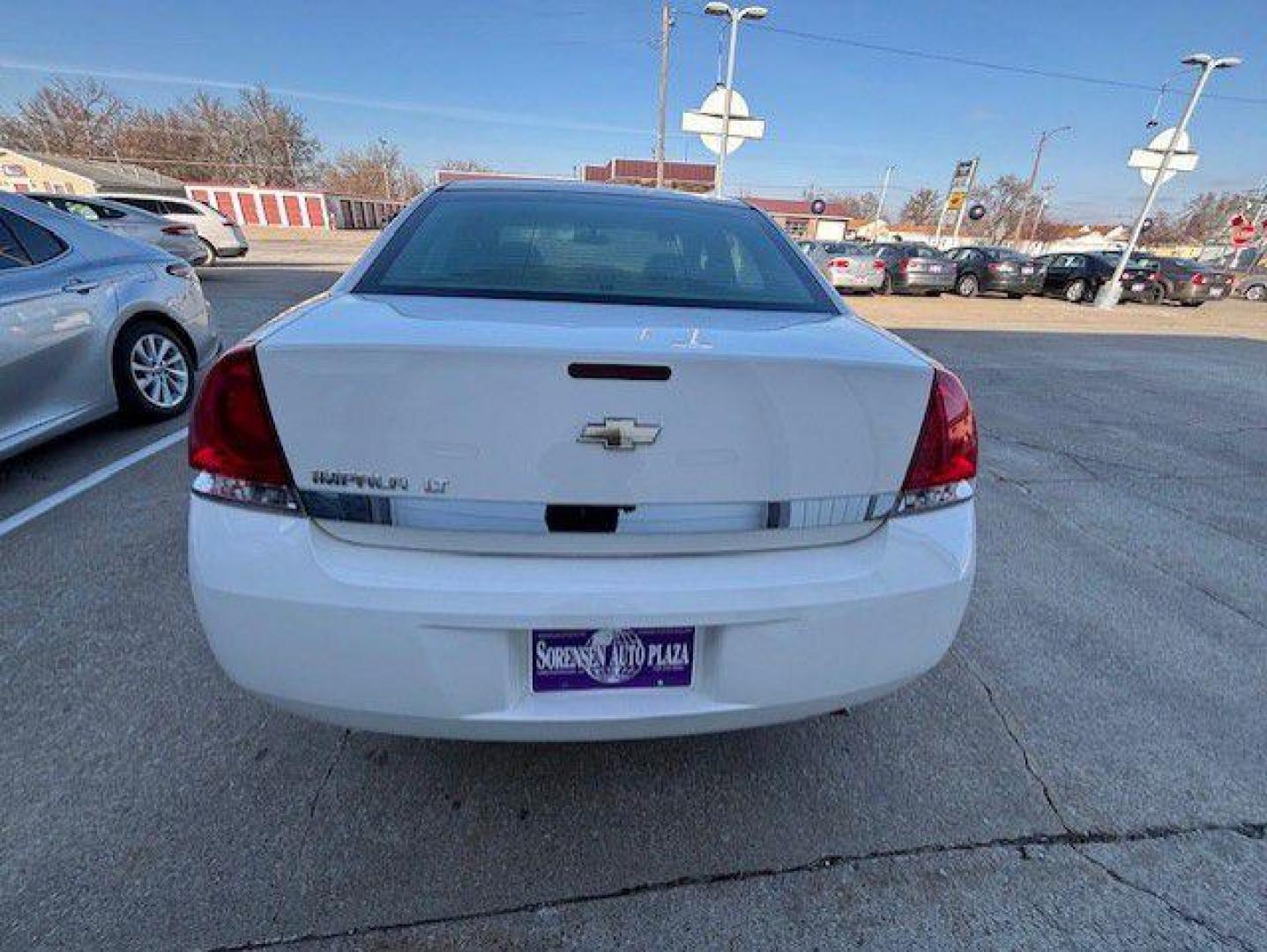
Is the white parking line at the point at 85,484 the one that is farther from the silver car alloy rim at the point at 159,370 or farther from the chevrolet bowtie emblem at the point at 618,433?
the chevrolet bowtie emblem at the point at 618,433

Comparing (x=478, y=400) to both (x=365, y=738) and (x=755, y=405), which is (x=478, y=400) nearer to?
(x=755, y=405)

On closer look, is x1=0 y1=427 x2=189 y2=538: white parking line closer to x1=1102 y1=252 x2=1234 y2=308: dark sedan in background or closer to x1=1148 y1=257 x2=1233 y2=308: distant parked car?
x1=1102 y1=252 x2=1234 y2=308: dark sedan in background

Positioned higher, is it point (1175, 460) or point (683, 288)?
point (683, 288)

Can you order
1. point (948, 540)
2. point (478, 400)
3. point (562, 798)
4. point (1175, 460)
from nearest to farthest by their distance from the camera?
point (478, 400), point (948, 540), point (562, 798), point (1175, 460)

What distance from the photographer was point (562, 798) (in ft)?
5.86

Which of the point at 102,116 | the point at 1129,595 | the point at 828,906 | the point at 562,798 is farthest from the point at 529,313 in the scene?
the point at 102,116

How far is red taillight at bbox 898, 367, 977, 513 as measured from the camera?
1.50 meters

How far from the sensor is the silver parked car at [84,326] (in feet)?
10.9

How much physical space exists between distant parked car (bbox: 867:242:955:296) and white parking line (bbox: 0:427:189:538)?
17.0 m

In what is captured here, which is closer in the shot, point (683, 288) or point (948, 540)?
point (948, 540)

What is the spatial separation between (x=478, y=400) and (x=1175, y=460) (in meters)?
5.61

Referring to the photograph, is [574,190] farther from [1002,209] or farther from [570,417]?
[1002,209]

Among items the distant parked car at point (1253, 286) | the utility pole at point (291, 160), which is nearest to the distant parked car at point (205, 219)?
the distant parked car at point (1253, 286)

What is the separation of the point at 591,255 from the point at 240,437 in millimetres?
1181
